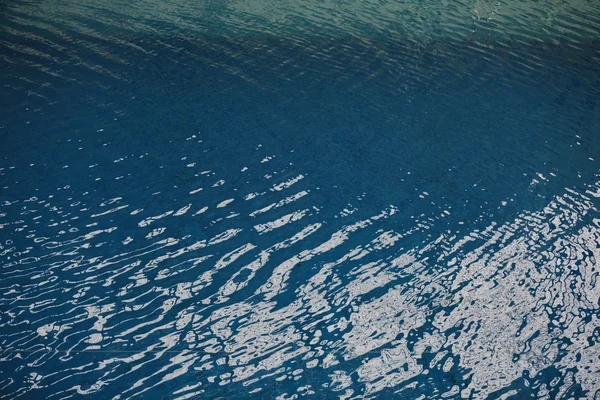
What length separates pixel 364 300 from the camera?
2662 mm

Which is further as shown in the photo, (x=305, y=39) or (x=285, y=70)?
(x=305, y=39)

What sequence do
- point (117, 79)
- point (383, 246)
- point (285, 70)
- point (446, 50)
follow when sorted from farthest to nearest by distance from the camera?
point (446, 50), point (285, 70), point (117, 79), point (383, 246)

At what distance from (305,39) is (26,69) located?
2891 mm

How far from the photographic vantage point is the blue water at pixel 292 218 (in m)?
2.29

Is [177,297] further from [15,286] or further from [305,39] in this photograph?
[305,39]

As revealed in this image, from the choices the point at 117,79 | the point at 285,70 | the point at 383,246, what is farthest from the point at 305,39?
the point at 383,246

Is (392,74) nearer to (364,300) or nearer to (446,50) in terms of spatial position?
(446,50)

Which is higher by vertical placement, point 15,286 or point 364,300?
point 364,300

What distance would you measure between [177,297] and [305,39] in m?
4.31

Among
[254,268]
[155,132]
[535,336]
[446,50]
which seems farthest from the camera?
[446,50]

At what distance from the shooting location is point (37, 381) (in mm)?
2139

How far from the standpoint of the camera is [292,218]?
326 centimetres

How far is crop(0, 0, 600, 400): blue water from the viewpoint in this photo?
7.52ft

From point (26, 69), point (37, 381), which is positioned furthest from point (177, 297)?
point (26, 69)
